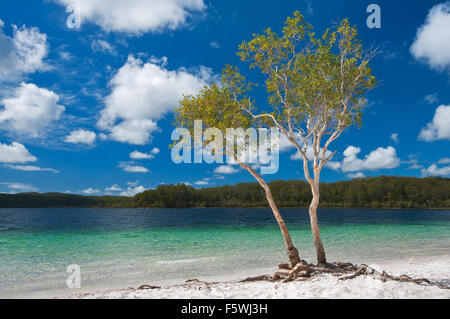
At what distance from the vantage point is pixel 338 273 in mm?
9312

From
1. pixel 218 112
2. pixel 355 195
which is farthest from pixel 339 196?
pixel 218 112

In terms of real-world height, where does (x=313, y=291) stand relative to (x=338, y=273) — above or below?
above

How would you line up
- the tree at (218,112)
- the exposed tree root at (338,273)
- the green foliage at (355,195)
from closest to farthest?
1. the exposed tree root at (338,273)
2. the tree at (218,112)
3. the green foliage at (355,195)

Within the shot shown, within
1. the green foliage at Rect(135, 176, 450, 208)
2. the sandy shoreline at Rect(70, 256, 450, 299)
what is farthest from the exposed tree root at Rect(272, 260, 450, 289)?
the green foliage at Rect(135, 176, 450, 208)

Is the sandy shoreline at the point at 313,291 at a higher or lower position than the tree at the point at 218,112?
lower

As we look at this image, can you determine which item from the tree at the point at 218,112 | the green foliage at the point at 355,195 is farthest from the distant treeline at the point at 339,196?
the tree at the point at 218,112

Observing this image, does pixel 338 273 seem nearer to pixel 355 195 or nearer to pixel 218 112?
pixel 218 112

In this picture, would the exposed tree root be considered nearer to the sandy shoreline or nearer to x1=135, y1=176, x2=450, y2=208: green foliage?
the sandy shoreline

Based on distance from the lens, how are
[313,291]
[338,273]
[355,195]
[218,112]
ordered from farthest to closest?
1. [355,195]
2. [218,112]
3. [338,273]
4. [313,291]

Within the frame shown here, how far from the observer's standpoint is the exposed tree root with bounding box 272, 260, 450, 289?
8.56 meters

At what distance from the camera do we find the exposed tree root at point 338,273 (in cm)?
856

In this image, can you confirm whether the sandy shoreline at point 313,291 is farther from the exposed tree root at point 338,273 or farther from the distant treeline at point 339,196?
the distant treeline at point 339,196

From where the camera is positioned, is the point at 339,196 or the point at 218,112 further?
the point at 339,196
